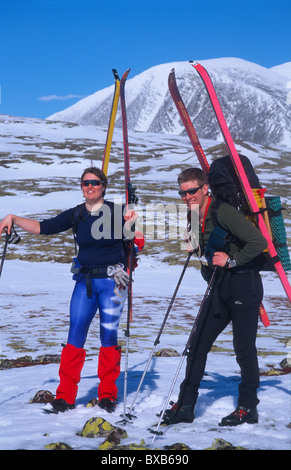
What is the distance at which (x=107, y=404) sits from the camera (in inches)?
179

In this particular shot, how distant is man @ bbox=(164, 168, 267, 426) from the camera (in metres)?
4.02

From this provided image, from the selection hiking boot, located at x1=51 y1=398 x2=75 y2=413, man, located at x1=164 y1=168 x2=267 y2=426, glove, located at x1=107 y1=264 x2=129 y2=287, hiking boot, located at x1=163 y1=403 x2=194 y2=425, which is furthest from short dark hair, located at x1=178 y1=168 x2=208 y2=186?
hiking boot, located at x1=51 y1=398 x2=75 y2=413

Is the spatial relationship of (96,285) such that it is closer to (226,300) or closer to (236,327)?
(226,300)

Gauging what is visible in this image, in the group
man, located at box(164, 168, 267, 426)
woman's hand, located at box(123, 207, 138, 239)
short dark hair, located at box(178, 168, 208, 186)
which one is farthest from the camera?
woman's hand, located at box(123, 207, 138, 239)

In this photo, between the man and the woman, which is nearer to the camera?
the man

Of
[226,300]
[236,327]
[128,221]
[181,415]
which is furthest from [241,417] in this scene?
[128,221]

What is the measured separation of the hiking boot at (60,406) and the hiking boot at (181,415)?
3.32 ft

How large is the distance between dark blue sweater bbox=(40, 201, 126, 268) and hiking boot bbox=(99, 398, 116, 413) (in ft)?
4.43

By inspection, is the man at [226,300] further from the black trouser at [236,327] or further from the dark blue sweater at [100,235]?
the dark blue sweater at [100,235]

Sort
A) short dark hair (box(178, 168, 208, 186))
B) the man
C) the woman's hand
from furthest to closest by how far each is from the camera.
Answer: the woman's hand
short dark hair (box(178, 168, 208, 186))
the man

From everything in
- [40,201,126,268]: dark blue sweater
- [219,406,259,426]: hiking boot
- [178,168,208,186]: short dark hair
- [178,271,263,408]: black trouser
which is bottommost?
[219,406,259,426]: hiking boot

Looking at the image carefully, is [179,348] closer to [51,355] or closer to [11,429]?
[51,355]

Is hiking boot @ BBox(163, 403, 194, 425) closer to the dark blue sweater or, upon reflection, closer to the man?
the man
